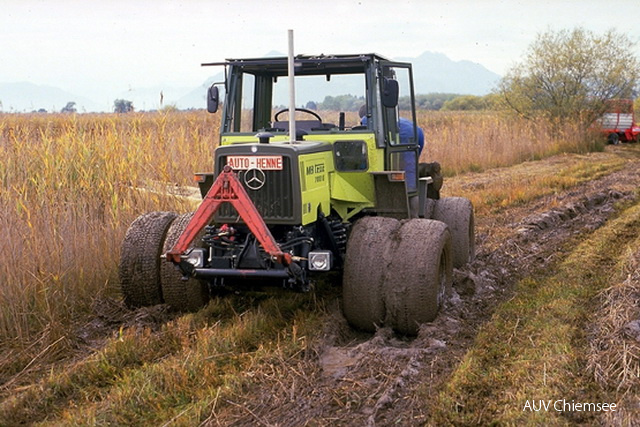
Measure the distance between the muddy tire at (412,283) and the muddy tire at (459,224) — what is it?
6.89 feet

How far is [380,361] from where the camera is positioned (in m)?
4.73

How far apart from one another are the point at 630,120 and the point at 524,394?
23488 mm

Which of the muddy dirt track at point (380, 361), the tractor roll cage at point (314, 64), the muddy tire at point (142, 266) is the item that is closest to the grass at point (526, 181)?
the muddy dirt track at point (380, 361)

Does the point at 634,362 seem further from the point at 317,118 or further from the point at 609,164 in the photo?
the point at 609,164

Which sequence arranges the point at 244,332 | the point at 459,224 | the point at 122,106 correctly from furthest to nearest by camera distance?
the point at 122,106 < the point at 459,224 < the point at 244,332

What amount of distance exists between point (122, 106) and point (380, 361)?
645cm

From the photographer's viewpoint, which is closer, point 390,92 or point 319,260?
point 319,260

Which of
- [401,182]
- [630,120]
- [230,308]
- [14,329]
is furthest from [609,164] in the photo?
[14,329]

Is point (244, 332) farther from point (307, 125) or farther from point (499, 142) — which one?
point (499, 142)

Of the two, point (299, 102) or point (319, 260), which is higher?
point (299, 102)

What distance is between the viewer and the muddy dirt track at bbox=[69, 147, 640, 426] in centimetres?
402

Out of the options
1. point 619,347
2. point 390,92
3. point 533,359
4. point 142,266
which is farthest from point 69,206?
point 619,347

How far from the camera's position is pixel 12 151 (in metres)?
7.55

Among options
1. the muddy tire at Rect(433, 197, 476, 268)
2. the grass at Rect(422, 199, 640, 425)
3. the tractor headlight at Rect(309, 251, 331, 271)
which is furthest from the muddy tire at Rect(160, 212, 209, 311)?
the muddy tire at Rect(433, 197, 476, 268)
